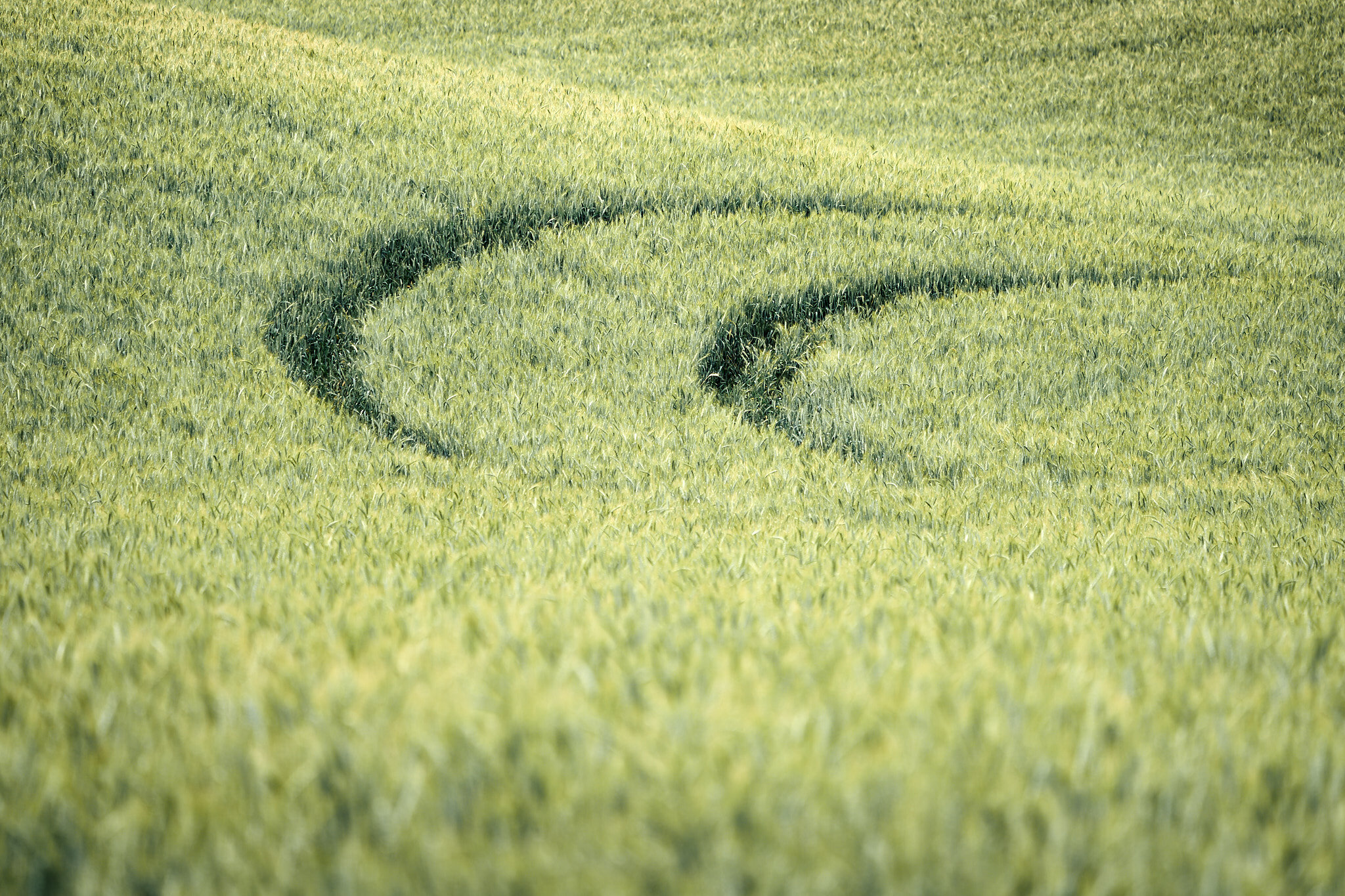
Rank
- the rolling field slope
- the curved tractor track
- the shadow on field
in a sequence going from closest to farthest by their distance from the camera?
the rolling field slope → the curved tractor track → the shadow on field

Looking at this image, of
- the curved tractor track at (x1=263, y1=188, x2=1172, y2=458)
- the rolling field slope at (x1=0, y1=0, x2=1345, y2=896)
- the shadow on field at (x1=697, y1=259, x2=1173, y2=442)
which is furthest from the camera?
the shadow on field at (x1=697, y1=259, x2=1173, y2=442)

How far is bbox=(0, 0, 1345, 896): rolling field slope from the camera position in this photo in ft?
3.91

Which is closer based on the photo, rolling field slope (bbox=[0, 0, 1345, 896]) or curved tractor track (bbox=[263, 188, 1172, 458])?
rolling field slope (bbox=[0, 0, 1345, 896])

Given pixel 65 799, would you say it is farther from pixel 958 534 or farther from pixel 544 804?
pixel 958 534

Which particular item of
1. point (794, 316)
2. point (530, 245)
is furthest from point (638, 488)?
point (530, 245)

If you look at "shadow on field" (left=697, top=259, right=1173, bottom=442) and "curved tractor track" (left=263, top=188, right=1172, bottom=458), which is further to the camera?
"shadow on field" (left=697, top=259, right=1173, bottom=442)

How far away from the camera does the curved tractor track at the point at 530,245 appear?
19.5 ft

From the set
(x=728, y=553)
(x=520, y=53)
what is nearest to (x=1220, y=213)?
(x=728, y=553)

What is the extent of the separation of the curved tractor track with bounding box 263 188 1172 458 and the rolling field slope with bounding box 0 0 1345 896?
5cm

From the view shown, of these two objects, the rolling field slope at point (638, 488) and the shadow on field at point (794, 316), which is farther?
the shadow on field at point (794, 316)

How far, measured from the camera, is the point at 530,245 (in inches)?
305

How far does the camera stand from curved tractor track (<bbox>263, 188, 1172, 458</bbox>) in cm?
593

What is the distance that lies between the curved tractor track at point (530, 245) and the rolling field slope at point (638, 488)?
0.05m

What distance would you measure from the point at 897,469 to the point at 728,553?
2193 millimetres
